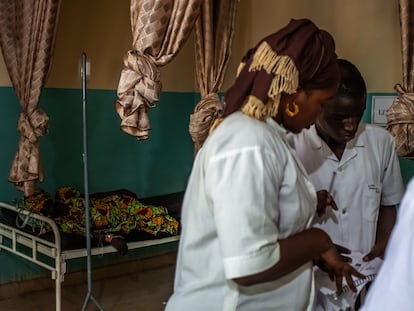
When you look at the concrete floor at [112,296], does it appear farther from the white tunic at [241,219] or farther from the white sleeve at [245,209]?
the white sleeve at [245,209]

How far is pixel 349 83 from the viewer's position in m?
1.76

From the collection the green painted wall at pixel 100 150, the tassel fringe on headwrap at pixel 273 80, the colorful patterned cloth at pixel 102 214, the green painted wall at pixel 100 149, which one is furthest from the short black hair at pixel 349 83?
the green painted wall at pixel 100 150

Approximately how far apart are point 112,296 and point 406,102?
2458 mm

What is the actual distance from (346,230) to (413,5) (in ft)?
4.65

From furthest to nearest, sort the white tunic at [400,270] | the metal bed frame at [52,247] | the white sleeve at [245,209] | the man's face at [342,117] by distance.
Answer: the metal bed frame at [52,247] → the man's face at [342,117] → the white sleeve at [245,209] → the white tunic at [400,270]

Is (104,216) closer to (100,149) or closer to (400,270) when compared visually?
(100,149)

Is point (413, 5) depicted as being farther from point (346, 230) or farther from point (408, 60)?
point (346, 230)

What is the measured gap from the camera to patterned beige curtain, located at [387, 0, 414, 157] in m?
2.60

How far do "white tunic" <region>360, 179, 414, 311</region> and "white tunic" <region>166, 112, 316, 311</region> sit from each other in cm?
32

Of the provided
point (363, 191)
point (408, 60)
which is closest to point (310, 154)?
point (363, 191)

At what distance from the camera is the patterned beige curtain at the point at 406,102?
8.52 feet

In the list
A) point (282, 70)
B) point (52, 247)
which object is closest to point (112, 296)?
point (52, 247)

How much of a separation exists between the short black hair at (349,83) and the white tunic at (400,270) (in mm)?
979

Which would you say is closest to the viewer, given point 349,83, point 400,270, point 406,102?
point 400,270
